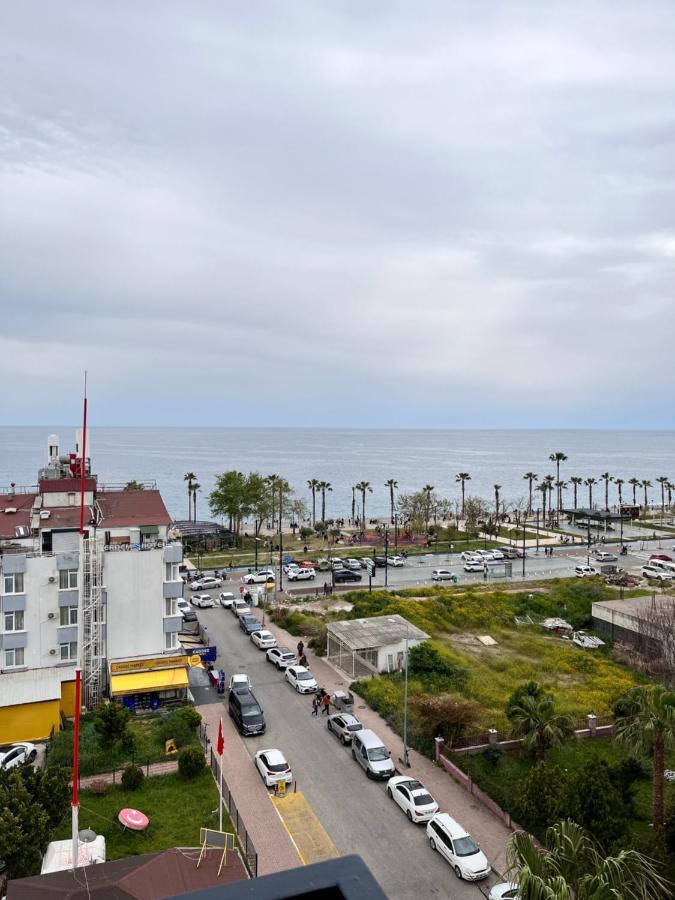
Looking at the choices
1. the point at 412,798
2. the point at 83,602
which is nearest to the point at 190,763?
the point at 412,798

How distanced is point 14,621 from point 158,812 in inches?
532

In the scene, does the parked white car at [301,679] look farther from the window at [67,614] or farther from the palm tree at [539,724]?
the palm tree at [539,724]

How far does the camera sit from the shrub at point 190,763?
2591 cm

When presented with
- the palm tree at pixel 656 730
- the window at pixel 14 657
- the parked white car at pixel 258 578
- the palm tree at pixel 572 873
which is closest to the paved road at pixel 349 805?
the palm tree at pixel 656 730

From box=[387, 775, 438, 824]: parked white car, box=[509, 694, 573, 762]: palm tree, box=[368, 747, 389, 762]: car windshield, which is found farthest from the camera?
box=[368, 747, 389, 762]: car windshield

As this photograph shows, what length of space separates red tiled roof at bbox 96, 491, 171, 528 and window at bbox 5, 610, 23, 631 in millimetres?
6235

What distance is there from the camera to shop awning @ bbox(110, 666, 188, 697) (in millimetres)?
32125

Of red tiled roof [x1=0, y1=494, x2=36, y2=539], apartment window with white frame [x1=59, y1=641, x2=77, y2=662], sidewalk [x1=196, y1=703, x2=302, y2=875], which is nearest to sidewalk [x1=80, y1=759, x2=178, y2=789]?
sidewalk [x1=196, y1=703, x2=302, y2=875]

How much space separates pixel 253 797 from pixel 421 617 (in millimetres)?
24209

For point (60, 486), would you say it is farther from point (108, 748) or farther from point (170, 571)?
point (108, 748)

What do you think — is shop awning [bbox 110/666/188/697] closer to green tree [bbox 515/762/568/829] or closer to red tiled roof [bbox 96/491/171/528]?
red tiled roof [bbox 96/491/171/528]

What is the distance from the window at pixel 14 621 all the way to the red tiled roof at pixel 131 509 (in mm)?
6235

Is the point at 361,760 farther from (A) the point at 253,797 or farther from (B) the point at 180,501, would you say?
(B) the point at 180,501

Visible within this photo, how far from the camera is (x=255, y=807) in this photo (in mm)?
24219
